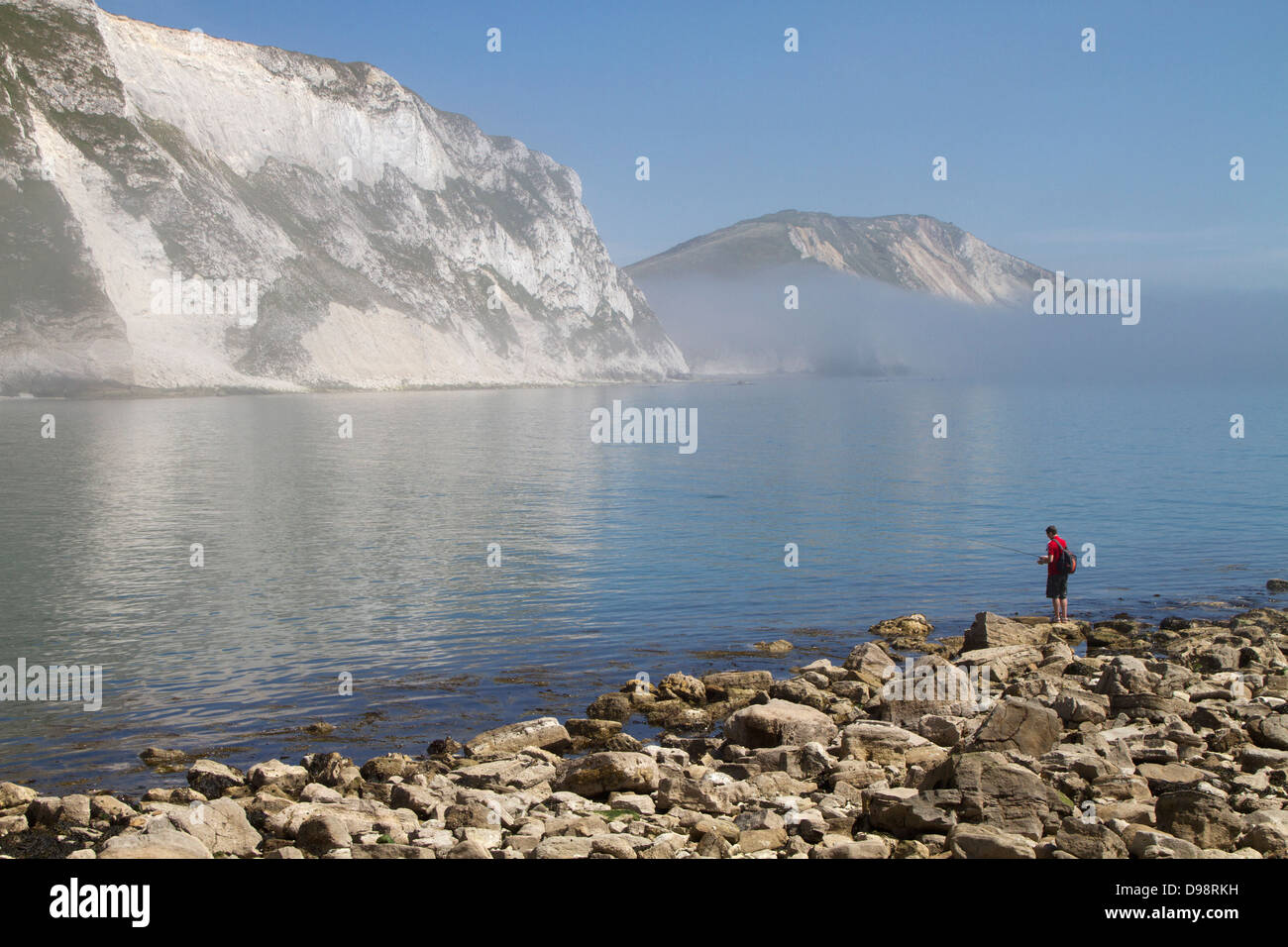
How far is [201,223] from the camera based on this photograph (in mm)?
150000

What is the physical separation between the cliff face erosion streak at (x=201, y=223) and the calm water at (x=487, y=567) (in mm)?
62946

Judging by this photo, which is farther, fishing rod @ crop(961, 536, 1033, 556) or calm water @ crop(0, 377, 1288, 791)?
fishing rod @ crop(961, 536, 1033, 556)

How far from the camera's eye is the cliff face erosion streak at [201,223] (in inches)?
5123

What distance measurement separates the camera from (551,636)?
23.6m

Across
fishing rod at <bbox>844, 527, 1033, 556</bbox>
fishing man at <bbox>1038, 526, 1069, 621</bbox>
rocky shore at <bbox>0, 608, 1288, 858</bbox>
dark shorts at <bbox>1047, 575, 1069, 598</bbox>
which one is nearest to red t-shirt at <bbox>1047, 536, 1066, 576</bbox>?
fishing man at <bbox>1038, 526, 1069, 621</bbox>

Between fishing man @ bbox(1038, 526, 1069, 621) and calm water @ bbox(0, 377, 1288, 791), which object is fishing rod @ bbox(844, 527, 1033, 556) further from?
fishing man @ bbox(1038, 526, 1069, 621)

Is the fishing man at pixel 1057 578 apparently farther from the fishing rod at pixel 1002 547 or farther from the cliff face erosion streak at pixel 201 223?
the cliff face erosion streak at pixel 201 223

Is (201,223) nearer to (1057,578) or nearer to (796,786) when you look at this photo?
(1057,578)

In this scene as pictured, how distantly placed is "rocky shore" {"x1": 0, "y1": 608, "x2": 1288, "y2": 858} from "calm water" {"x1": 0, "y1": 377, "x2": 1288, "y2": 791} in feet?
7.50

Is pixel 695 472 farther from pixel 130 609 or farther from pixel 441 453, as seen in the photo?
pixel 130 609

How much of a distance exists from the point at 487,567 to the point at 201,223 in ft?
446

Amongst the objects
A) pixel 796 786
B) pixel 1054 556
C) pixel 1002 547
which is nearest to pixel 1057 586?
pixel 1054 556

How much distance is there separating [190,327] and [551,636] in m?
138

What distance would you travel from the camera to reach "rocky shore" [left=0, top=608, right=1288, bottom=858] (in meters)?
10.9
